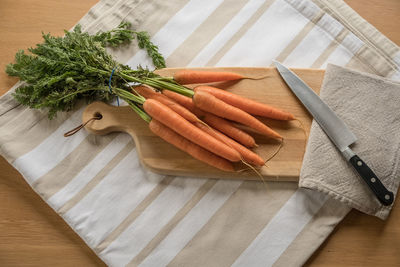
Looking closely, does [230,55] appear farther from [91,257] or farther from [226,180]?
[91,257]

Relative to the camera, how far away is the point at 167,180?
1.46m

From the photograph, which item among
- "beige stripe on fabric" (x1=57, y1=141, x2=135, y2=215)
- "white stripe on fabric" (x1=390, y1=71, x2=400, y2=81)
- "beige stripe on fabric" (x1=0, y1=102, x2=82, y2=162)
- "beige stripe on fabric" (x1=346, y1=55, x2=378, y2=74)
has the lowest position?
"beige stripe on fabric" (x1=57, y1=141, x2=135, y2=215)

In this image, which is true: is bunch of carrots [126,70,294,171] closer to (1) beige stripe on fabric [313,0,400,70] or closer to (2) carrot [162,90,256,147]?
(2) carrot [162,90,256,147]

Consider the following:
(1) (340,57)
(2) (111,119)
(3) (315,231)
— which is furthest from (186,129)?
(1) (340,57)

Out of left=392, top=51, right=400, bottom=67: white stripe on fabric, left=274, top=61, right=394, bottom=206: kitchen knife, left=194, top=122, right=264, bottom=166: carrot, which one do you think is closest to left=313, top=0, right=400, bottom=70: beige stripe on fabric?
left=392, top=51, right=400, bottom=67: white stripe on fabric

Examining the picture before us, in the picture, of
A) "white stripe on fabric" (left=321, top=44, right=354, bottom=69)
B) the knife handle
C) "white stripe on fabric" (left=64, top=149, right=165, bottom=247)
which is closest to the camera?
the knife handle

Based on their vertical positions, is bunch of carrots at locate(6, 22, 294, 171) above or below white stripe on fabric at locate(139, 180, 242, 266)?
above

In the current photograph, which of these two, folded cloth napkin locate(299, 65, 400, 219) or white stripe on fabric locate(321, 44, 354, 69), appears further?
white stripe on fabric locate(321, 44, 354, 69)

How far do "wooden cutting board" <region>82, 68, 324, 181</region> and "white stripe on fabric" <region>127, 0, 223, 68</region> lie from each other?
0.14 metres

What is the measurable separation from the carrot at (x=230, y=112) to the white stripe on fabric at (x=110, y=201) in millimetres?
388

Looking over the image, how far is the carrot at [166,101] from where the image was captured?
1365 millimetres

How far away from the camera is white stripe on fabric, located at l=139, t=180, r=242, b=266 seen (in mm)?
1408

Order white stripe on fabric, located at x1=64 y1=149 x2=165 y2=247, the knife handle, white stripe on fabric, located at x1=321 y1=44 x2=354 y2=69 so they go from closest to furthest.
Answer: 1. the knife handle
2. white stripe on fabric, located at x1=64 y1=149 x2=165 y2=247
3. white stripe on fabric, located at x1=321 y1=44 x2=354 y2=69

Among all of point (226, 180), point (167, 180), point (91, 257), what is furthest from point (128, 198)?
point (226, 180)
